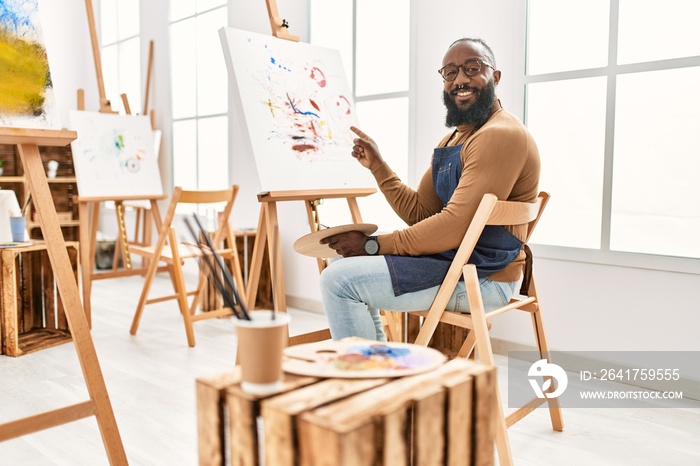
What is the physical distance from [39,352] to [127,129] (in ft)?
5.67

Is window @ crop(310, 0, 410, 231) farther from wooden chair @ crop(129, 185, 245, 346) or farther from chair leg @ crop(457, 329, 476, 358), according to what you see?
chair leg @ crop(457, 329, 476, 358)

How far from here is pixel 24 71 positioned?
175 centimetres

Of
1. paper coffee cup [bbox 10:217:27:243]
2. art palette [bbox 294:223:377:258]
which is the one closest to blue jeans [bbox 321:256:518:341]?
art palette [bbox 294:223:377:258]

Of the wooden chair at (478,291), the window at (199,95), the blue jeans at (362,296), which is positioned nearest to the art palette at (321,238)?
the blue jeans at (362,296)

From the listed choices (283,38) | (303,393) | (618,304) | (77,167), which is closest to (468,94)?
(283,38)

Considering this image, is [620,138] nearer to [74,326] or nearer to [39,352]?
[74,326]

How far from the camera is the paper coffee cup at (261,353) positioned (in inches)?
40.4

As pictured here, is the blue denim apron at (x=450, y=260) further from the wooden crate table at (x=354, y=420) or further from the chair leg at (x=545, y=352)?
the wooden crate table at (x=354, y=420)

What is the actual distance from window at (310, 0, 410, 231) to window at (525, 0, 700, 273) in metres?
0.82

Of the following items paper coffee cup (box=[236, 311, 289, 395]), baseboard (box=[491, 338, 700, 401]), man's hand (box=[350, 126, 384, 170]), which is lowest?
baseboard (box=[491, 338, 700, 401])

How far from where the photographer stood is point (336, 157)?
2520 mm

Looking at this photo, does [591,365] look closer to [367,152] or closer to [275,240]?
[367,152]

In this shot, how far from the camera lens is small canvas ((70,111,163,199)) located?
3.89 metres

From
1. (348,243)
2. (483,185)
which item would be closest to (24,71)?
(348,243)
